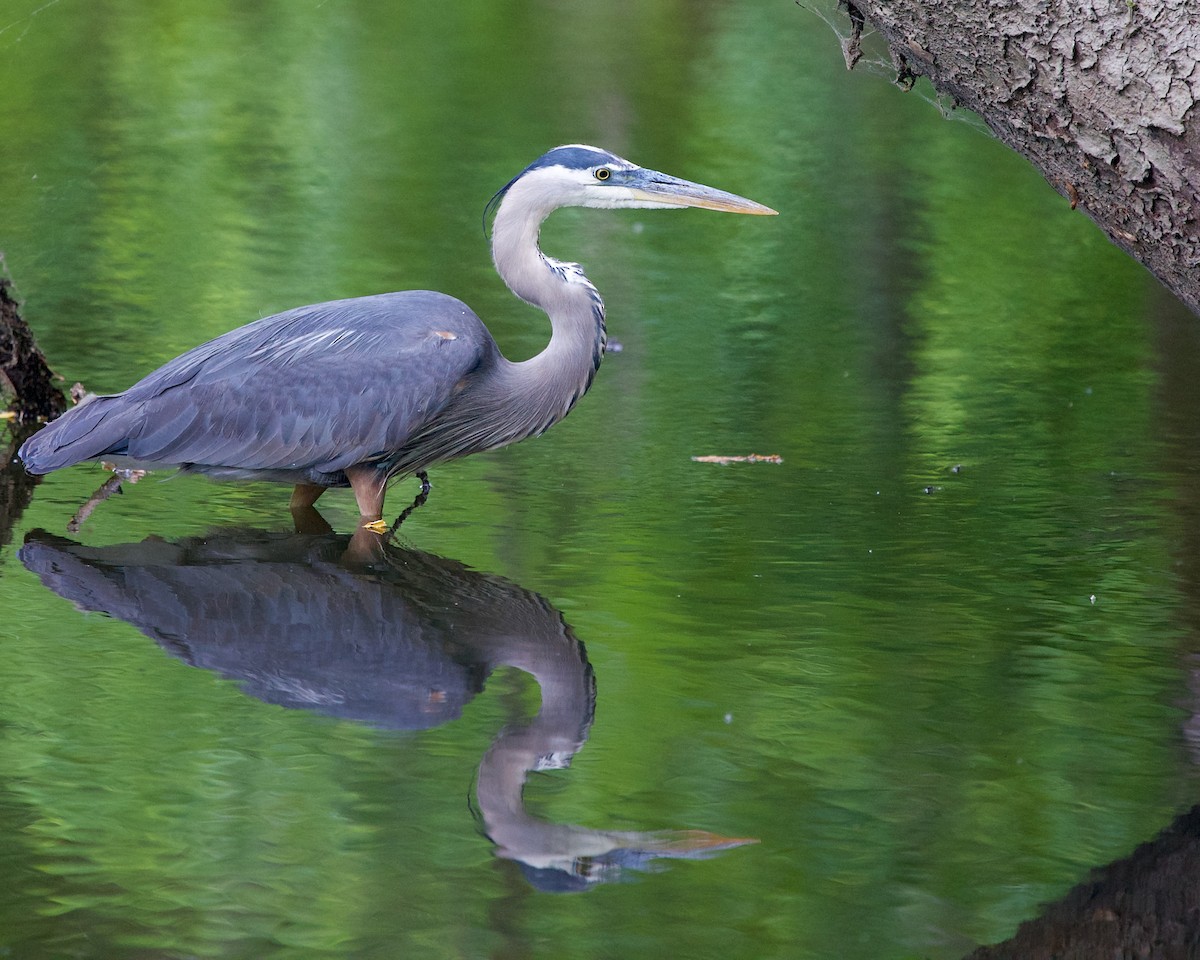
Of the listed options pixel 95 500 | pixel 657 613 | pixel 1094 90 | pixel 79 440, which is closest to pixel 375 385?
pixel 79 440

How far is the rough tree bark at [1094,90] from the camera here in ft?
12.6

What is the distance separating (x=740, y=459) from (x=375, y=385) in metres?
1.70

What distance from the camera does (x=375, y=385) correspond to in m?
6.05

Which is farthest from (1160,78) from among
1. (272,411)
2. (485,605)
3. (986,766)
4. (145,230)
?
(145,230)

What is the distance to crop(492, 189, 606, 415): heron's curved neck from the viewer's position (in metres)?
6.38

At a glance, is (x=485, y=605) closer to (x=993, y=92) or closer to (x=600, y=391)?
(x=993, y=92)

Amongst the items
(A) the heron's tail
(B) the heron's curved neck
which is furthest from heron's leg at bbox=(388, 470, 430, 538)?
(A) the heron's tail

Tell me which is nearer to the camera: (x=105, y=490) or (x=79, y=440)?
(x=79, y=440)

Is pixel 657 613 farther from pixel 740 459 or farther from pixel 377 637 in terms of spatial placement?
pixel 740 459

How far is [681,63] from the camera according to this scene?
1753cm

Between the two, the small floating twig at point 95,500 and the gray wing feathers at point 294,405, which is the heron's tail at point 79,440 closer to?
the gray wing feathers at point 294,405

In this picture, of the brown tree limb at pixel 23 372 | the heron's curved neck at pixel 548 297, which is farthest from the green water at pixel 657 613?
the heron's curved neck at pixel 548 297

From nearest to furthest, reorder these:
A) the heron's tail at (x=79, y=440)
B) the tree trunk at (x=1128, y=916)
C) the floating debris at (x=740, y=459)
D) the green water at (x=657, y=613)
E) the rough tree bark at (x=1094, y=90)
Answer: the tree trunk at (x=1128, y=916)
the green water at (x=657, y=613)
the rough tree bark at (x=1094, y=90)
the heron's tail at (x=79, y=440)
the floating debris at (x=740, y=459)

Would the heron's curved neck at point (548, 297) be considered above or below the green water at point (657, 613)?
above
